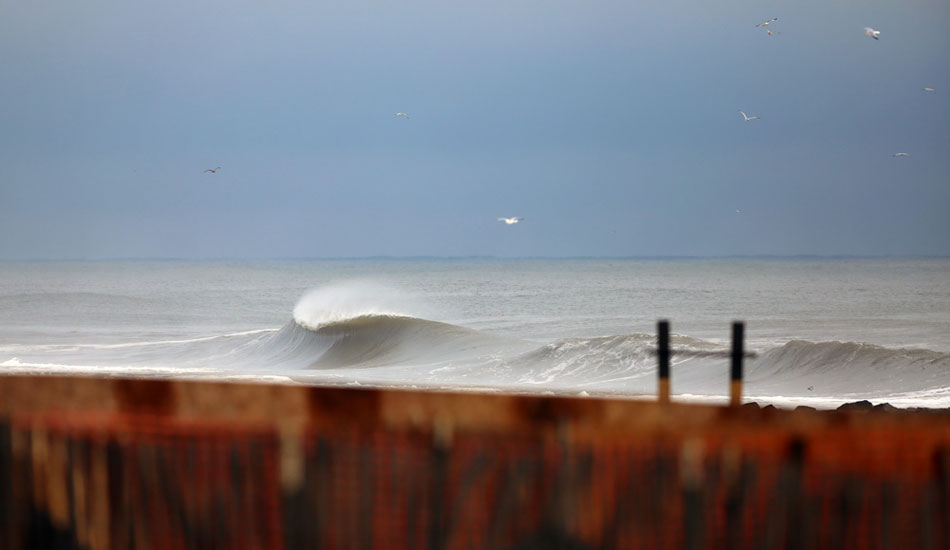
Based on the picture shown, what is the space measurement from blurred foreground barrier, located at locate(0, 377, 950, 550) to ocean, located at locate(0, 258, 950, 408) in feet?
17.9

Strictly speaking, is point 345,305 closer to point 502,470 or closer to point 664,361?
point 664,361

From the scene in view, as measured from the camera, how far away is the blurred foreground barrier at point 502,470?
1.00 meters

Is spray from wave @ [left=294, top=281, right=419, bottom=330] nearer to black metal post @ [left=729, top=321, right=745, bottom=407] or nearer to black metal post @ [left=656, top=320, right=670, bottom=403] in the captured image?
black metal post @ [left=656, top=320, right=670, bottom=403]

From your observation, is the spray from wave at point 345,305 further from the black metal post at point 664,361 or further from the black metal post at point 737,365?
the black metal post at point 737,365

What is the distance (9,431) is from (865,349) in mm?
19355

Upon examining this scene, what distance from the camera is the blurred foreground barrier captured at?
3.27ft

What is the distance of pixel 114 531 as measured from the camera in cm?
110

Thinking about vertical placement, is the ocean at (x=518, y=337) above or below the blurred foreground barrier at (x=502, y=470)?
below

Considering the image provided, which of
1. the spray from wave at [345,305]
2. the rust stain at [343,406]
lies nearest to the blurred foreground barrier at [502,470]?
the rust stain at [343,406]

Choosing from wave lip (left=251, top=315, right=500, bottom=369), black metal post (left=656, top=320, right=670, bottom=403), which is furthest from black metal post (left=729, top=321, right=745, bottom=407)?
wave lip (left=251, top=315, right=500, bottom=369)

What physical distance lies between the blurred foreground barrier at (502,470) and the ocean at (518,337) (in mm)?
5463

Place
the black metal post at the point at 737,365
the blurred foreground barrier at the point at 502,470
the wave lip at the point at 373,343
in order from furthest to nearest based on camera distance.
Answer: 1. the wave lip at the point at 373,343
2. the black metal post at the point at 737,365
3. the blurred foreground barrier at the point at 502,470

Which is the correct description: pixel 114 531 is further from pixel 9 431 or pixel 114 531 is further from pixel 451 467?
pixel 451 467

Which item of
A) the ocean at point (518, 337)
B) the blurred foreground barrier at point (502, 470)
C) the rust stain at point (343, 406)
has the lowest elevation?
the ocean at point (518, 337)
